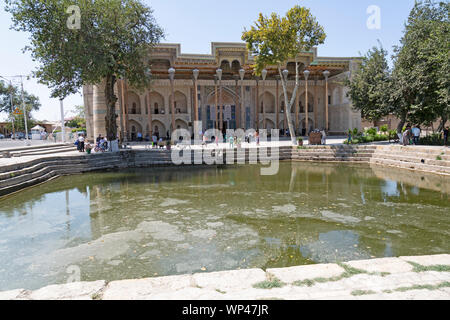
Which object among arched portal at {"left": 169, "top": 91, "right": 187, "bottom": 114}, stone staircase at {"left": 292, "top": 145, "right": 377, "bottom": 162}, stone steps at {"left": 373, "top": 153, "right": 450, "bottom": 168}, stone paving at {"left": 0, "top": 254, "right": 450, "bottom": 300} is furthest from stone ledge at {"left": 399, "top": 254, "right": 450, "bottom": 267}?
arched portal at {"left": 169, "top": 91, "right": 187, "bottom": 114}

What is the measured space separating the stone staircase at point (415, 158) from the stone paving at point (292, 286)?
10747 millimetres

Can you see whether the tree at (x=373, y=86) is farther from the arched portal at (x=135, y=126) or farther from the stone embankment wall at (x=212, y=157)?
the arched portal at (x=135, y=126)

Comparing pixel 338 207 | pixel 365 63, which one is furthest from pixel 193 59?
pixel 338 207

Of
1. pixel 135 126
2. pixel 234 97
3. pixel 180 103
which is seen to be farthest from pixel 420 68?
pixel 135 126

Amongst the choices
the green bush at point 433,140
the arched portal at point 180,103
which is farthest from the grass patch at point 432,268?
the arched portal at point 180,103

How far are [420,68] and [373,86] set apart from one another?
11.9 feet

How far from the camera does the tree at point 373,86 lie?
18594 millimetres

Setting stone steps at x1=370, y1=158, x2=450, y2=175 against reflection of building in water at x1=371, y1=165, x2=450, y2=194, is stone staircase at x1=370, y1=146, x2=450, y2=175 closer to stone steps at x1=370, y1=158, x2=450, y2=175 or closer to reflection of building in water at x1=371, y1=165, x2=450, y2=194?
stone steps at x1=370, y1=158, x2=450, y2=175

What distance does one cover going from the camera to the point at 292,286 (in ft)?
9.73

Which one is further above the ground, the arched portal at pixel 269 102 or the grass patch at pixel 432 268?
the arched portal at pixel 269 102

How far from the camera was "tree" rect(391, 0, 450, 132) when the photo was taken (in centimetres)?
1487

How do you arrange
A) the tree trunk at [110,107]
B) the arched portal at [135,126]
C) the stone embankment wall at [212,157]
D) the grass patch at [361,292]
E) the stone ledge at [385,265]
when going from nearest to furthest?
the grass patch at [361,292], the stone ledge at [385,265], the stone embankment wall at [212,157], the tree trunk at [110,107], the arched portal at [135,126]

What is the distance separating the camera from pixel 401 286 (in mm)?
2883

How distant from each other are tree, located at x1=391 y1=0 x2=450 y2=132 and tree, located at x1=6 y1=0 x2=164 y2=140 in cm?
1480
